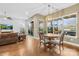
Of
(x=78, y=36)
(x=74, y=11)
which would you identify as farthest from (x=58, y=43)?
(x=74, y=11)

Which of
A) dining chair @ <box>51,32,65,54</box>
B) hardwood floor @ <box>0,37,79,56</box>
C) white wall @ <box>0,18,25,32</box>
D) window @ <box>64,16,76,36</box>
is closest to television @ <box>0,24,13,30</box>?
white wall @ <box>0,18,25,32</box>

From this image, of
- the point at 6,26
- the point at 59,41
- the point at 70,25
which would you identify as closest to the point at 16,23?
the point at 6,26

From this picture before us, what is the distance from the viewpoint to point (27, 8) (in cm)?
254

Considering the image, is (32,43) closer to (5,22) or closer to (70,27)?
(5,22)

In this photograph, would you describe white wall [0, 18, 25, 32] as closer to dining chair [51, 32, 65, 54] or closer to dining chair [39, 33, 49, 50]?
dining chair [39, 33, 49, 50]

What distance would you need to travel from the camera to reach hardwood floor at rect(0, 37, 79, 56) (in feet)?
8.37

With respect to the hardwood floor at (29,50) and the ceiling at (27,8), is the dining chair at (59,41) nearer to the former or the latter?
the hardwood floor at (29,50)

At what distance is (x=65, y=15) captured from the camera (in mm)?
2588

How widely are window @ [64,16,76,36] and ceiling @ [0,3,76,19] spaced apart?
373 mm

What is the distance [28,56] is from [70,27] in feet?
4.74

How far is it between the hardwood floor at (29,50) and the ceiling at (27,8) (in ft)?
2.55

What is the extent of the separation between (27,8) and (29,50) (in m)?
1.21

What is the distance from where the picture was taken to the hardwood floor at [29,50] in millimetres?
2551

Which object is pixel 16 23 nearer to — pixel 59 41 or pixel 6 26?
pixel 6 26
